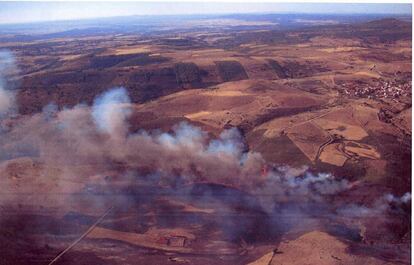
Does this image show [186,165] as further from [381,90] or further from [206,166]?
[381,90]

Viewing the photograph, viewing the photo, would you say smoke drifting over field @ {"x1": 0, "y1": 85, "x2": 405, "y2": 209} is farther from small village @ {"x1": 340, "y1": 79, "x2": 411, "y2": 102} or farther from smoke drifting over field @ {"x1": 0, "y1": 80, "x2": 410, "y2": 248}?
small village @ {"x1": 340, "y1": 79, "x2": 411, "y2": 102}

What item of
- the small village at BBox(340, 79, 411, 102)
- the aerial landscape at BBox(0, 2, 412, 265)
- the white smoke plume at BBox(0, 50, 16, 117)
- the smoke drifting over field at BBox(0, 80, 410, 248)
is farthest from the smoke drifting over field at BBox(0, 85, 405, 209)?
the small village at BBox(340, 79, 411, 102)

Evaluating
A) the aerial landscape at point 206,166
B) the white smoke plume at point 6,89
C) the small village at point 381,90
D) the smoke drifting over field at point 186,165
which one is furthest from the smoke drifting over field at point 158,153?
the small village at point 381,90

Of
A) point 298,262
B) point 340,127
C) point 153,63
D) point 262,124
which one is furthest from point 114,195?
point 153,63

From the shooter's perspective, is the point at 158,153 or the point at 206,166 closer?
the point at 206,166

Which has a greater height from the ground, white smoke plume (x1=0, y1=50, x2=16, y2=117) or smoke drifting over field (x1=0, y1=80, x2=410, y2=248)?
white smoke plume (x1=0, y1=50, x2=16, y2=117)

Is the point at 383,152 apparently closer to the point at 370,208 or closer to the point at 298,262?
the point at 370,208

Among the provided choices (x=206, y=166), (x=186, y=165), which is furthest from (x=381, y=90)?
(x=186, y=165)

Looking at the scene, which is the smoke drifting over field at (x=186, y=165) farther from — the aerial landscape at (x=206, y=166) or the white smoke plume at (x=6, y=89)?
the white smoke plume at (x=6, y=89)
